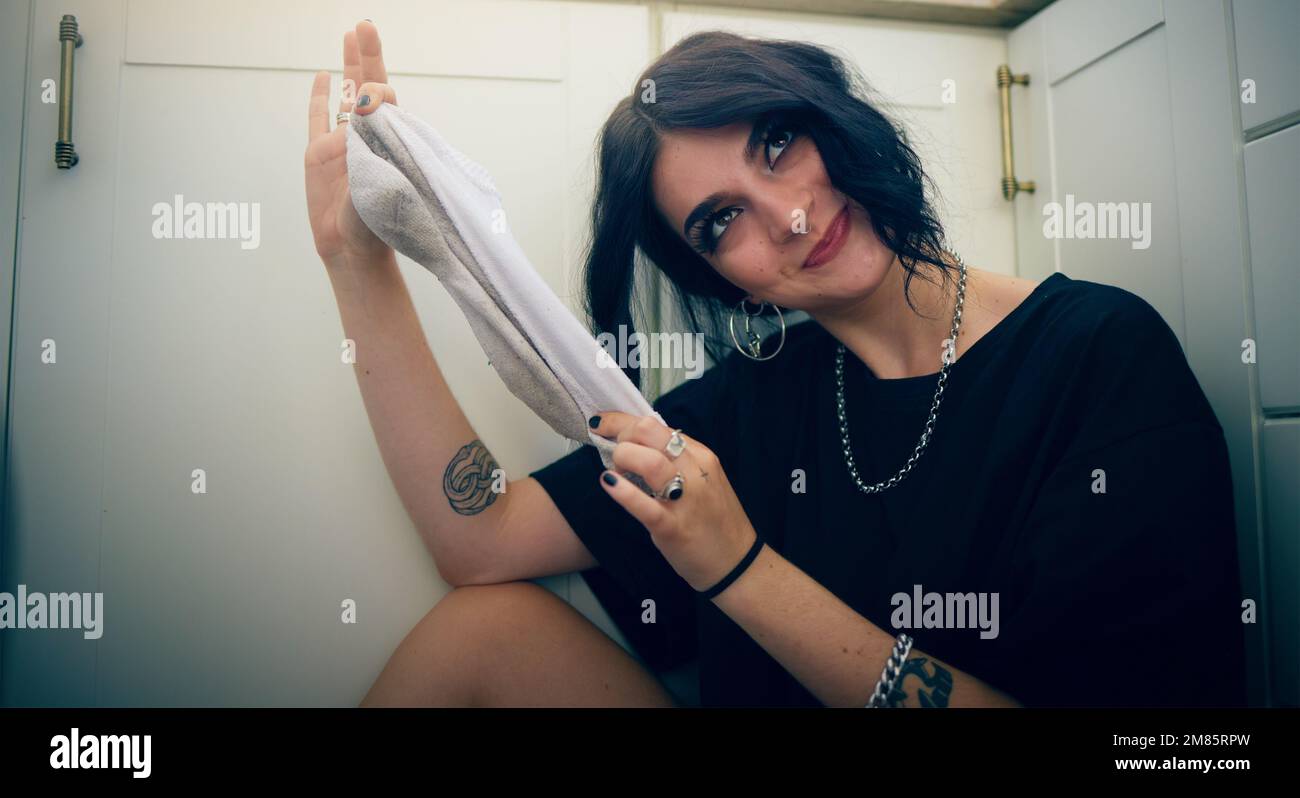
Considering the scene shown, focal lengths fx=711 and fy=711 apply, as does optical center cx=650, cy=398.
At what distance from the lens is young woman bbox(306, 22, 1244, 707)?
21.8 inches

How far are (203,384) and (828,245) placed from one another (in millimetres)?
722

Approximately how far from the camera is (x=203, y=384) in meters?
0.83

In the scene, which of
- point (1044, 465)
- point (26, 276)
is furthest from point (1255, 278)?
point (26, 276)

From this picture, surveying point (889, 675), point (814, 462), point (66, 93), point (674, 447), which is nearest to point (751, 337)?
point (814, 462)

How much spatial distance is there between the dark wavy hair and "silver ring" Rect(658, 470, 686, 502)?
0.99ft

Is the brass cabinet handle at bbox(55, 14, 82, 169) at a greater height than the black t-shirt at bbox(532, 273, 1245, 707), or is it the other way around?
the brass cabinet handle at bbox(55, 14, 82, 169)

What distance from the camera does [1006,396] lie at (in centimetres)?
67

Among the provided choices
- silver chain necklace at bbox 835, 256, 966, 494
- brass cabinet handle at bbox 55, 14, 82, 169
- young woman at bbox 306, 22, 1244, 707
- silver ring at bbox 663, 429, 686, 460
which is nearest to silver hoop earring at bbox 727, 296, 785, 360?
young woman at bbox 306, 22, 1244, 707

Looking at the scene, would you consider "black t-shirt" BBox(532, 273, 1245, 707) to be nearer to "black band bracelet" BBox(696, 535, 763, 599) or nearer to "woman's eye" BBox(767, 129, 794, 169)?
"black band bracelet" BBox(696, 535, 763, 599)

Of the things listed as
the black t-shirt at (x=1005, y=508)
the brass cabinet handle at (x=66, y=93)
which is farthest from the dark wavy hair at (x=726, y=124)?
the brass cabinet handle at (x=66, y=93)

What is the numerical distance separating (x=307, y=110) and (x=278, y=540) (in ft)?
1.69

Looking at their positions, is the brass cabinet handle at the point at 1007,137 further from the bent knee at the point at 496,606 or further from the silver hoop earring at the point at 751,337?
the bent knee at the point at 496,606
